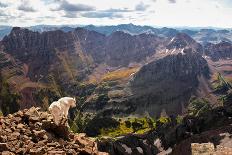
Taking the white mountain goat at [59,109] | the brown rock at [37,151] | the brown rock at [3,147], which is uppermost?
the white mountain goat at [59,109]

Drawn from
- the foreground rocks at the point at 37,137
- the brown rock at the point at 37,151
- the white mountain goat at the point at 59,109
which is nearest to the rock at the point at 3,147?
the foreground rocks at the point at 37,137

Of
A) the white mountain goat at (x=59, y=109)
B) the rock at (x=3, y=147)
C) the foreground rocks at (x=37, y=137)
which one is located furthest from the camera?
the white mountain goat at (x=59, y=109)

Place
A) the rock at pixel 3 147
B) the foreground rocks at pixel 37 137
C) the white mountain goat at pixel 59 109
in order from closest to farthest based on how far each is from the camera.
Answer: the rock at pixel 3 147, the foreground rocks at pixel 37 137, the white mountain goat at pixel 59 109

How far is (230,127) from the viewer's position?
622ft

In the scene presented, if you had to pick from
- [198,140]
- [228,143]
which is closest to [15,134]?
[228,143]

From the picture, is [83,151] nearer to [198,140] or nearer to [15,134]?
[15,134]

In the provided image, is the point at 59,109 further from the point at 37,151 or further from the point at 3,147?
the point at 3,147

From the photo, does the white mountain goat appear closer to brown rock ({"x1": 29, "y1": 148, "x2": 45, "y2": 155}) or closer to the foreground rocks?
the foreground rocks

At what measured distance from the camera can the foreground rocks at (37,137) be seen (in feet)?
108

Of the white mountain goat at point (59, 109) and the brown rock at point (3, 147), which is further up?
the white mountain goat at point (59, 109)

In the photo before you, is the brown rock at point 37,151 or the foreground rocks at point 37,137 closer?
the brown rock at point 37,151

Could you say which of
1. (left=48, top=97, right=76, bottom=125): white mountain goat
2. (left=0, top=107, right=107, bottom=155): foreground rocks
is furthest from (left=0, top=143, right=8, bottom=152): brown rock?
(left=48, top=97, right=76, bottom=125): white mountain goat

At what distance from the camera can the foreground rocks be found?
1300 inches

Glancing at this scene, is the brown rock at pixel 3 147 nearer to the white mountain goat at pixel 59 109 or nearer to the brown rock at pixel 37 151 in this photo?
the brown rock at pixel 37 151
